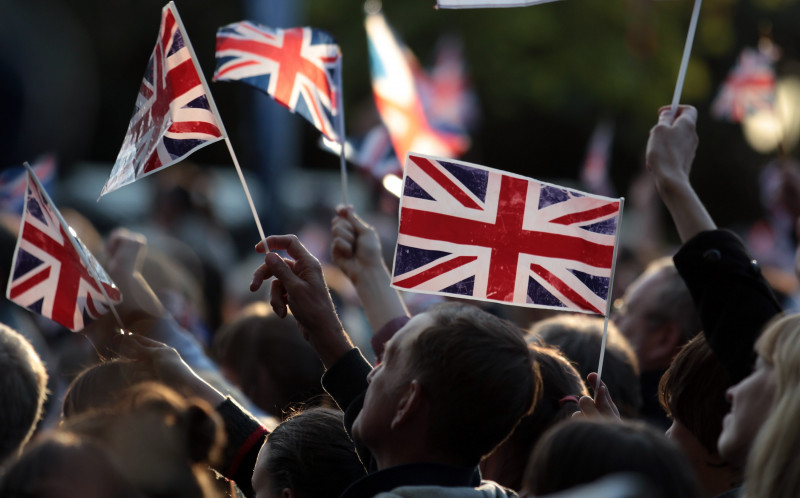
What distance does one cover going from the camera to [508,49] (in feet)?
60.2

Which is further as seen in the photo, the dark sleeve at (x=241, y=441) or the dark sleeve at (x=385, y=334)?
the dark sleeve at (x=385, y=334)

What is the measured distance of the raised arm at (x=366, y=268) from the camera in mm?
3441

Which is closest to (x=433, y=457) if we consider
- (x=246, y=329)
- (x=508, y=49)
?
(x=246, y=329)

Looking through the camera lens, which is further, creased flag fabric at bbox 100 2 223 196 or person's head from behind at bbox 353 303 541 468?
creased flag fabric at bbox 100 2 223 196

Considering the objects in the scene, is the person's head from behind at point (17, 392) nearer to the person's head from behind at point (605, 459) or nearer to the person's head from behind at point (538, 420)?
the person's head from behind at point (538, 420)

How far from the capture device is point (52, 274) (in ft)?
10.9

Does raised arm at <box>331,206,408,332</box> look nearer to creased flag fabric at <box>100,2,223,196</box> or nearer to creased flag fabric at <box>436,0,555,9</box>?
creased flag fabric at <box>100,2,223,196</box>

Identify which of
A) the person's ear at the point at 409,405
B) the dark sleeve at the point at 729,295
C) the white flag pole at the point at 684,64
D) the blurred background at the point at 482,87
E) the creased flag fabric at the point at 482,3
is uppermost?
the creased flag fabric at the point at 482,3

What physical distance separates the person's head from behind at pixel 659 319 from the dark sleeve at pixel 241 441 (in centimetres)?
194

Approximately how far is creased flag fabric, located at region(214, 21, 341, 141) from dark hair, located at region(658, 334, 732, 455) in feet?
5.60

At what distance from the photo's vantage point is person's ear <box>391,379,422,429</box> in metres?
2.42

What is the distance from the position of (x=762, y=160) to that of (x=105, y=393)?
2091 centimetres

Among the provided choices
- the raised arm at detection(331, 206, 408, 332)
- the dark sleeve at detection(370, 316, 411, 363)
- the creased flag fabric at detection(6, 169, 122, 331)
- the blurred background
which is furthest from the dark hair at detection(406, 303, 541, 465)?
the blurred background

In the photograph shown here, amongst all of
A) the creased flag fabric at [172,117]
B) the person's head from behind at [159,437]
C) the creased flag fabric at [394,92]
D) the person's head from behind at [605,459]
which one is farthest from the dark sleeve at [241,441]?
the creased flag fabric at [394,92]
